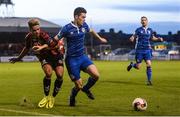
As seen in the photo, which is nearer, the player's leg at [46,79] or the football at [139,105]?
the football at [139,105]

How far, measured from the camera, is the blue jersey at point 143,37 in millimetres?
23328

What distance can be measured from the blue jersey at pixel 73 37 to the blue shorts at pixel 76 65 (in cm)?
12

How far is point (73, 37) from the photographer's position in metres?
13.9

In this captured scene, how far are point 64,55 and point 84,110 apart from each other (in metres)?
1.89

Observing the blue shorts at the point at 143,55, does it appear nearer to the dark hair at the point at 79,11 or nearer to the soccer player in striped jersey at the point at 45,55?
the soccer player in striped jersey at the point at 45,55

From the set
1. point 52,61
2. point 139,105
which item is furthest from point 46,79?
point 139,105

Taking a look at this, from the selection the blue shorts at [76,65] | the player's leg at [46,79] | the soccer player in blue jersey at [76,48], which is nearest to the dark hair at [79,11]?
the soccer player in blue jersey at [76,48]

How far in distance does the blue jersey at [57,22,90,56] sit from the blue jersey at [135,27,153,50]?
947 centimetres

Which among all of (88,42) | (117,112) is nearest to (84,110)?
(117,112)

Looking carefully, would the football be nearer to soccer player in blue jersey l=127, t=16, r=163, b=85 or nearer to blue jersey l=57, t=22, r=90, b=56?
blue jersey l=57, t=22, r=90, b=56

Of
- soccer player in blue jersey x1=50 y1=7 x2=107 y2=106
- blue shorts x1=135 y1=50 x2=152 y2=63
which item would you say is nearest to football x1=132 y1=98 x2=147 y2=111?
soccer player in blue jersey x1=50 y1=7 x2=107 y2=106

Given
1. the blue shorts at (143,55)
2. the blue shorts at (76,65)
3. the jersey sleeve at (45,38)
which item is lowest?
the blue shorts at (143,55)

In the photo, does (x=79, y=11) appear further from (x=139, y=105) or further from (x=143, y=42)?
(x=143, y=42)

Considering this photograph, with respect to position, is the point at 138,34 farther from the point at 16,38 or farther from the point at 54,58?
the point at 16,38
